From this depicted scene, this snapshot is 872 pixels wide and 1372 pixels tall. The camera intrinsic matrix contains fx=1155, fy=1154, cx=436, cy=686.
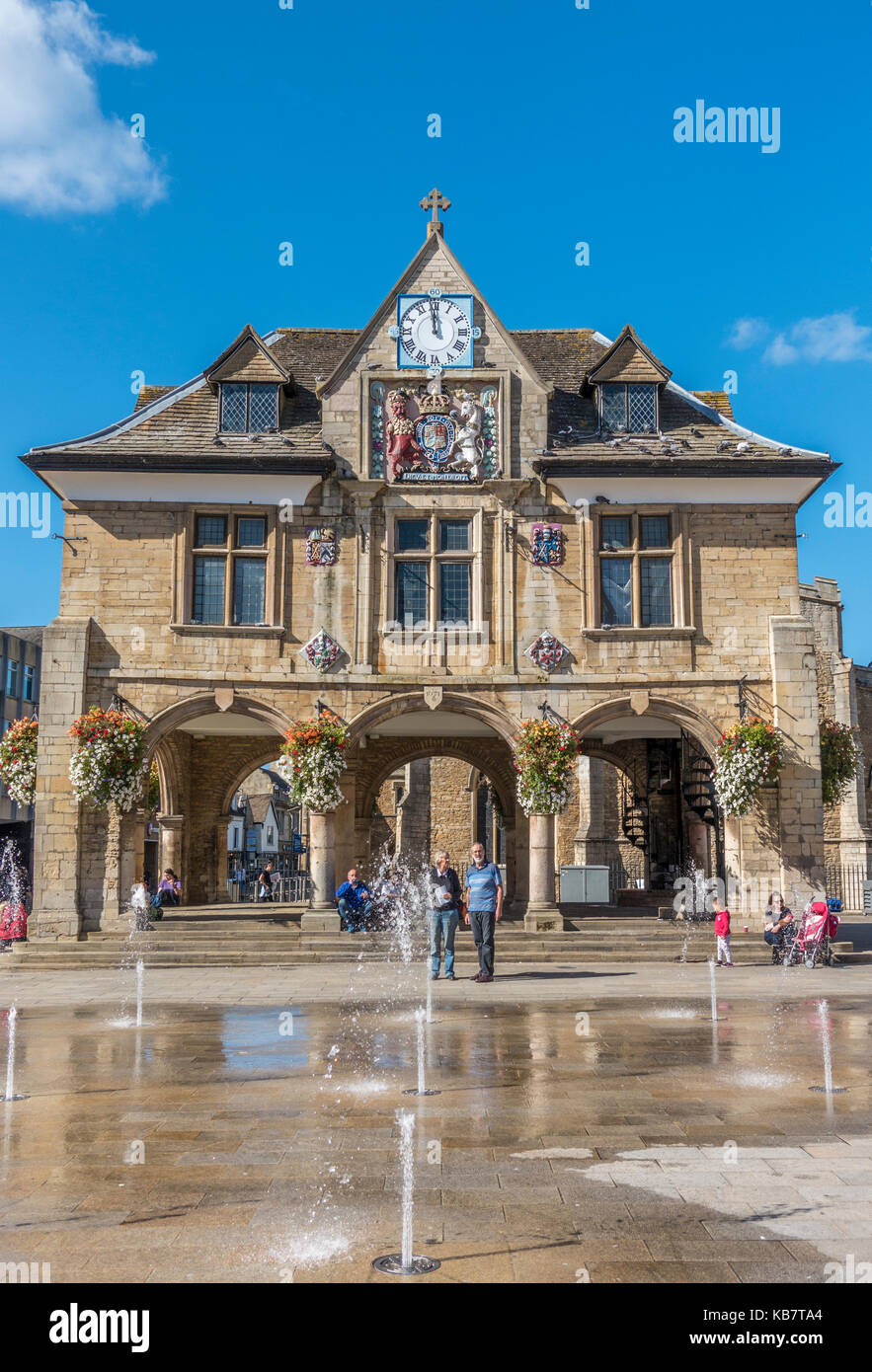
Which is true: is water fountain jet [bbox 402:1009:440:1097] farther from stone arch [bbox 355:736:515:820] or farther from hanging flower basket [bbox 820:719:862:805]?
stone arch [bbox 355:736:515:820]

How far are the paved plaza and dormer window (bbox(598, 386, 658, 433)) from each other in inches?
507

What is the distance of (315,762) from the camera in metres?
20.3

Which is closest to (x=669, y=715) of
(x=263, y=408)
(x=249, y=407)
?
(x=263, y=408)

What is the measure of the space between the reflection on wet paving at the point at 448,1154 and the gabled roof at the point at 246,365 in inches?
564

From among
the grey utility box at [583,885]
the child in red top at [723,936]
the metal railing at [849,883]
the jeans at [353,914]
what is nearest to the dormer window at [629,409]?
the child in red top at [723,936]

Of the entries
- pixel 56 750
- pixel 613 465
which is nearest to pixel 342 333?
pixel 613 465

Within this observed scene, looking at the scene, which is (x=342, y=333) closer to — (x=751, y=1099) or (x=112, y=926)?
(x=112, y=926)

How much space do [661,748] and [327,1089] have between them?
760 inches

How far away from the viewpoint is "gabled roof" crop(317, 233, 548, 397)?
866 inches

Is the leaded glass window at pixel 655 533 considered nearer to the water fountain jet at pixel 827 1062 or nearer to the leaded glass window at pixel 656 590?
the leaded glass window at pixel 656 590

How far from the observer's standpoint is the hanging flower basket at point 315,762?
66.7 ft

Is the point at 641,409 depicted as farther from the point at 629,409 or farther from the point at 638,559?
the point at 638,559

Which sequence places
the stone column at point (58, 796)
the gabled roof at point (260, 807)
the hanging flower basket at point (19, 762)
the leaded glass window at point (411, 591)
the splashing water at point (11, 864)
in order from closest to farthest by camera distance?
the stone column at point (58, 796)
the hanging flower basket at point (19, 762)
the leaded glass window at point (411, 591)
the splashing water at point (11, 864)
the gabled roof at point (260, 807)

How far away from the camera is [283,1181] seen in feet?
19.4
